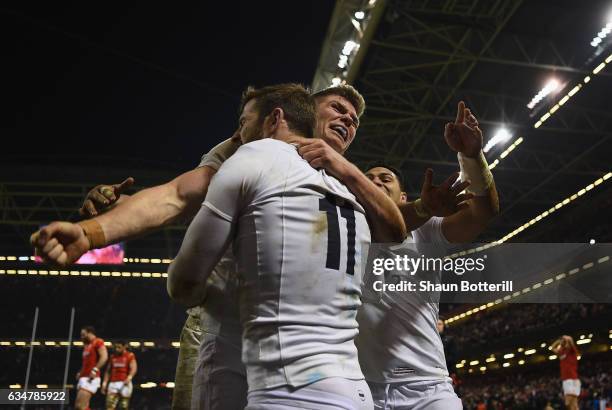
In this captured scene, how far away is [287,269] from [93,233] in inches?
24.1

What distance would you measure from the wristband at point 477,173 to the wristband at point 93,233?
2439 millimetres

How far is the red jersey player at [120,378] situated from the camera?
13203mm

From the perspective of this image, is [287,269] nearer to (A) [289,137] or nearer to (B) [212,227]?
(B) [212,227]

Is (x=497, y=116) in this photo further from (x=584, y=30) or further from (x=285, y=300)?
(x=285, y=300)

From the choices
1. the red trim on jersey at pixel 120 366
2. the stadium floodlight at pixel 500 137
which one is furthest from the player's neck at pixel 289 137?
the stadium floodlight at pixel 500 137

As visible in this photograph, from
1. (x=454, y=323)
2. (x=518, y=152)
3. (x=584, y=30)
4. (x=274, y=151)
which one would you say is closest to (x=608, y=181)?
(x=518, y=152)

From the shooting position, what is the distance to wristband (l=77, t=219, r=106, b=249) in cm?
184

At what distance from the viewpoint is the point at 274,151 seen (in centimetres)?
195

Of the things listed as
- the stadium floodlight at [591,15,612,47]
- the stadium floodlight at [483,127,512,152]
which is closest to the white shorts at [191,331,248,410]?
the stadium floodlight at [591,15,612,47]

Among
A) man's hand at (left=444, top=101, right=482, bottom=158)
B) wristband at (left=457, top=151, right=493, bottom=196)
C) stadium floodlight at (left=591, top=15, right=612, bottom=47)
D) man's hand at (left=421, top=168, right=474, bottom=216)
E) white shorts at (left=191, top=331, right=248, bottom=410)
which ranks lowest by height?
white shorts at (left=191, top=331, right=248, bottom=410)

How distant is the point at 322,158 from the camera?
2062mm

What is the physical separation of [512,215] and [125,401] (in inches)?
864

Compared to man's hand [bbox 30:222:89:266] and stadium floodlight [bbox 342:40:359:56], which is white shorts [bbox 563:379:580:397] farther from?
man's hand [bbox 30:222:89:266]

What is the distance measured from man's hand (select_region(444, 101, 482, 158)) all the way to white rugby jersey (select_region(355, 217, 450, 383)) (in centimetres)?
95
